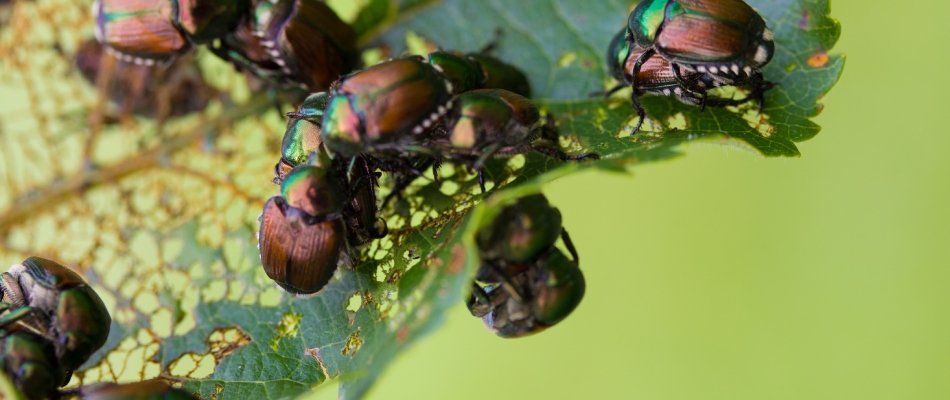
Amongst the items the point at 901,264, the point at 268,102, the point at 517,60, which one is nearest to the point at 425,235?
the point at 517,60

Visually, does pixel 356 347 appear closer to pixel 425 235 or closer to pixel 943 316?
pixel 425 235

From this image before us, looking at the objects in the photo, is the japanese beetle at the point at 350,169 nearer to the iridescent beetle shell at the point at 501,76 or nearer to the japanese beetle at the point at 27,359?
the iridescent beetle shell at the point at 501,76

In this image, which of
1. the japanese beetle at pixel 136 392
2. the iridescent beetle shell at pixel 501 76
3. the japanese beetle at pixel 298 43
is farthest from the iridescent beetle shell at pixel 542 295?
the japanese beetle at pixel 298 43

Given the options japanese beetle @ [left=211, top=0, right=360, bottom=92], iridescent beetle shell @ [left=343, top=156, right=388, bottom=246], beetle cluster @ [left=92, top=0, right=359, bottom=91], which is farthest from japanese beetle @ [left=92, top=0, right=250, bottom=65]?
iridescent beetle shell @ [left=343, top=156, right=388, bottom=246]

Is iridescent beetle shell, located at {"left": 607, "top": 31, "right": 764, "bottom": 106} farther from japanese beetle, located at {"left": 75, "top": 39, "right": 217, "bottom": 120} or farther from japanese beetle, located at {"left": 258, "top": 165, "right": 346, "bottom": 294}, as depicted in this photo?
japanese beetle, located at {"left": 75, "top": 39, "right": 217, "bottom": 120}

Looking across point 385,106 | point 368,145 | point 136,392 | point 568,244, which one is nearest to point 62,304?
point 136,392
